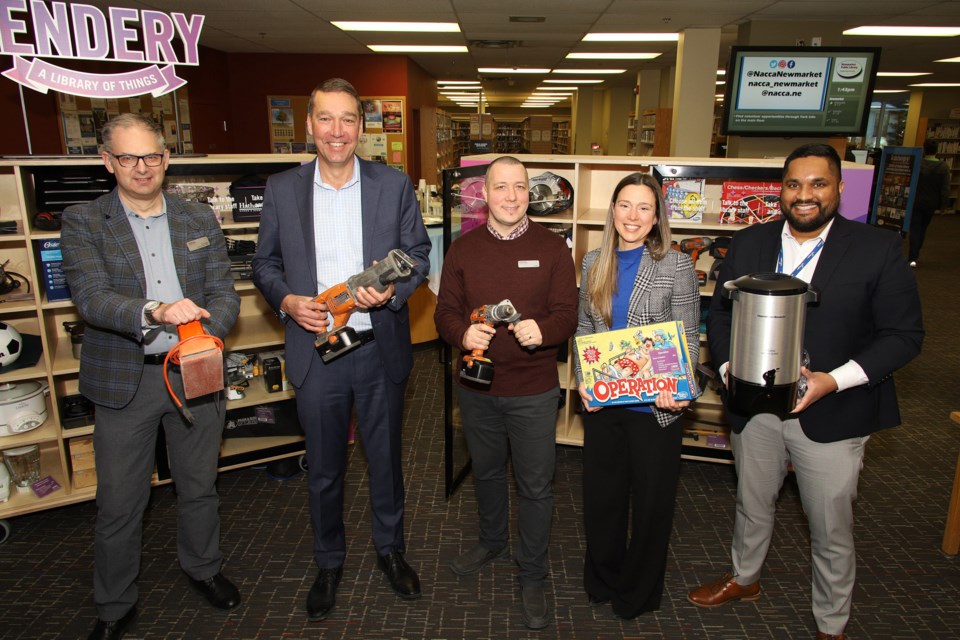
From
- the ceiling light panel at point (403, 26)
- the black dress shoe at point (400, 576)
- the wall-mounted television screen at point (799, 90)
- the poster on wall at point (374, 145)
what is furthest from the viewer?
the poster on wall at point (374, 145)

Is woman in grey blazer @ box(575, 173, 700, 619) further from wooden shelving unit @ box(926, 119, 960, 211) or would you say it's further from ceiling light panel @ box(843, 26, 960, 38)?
wooden shelving unit @ box(926, 119, 960, 211)

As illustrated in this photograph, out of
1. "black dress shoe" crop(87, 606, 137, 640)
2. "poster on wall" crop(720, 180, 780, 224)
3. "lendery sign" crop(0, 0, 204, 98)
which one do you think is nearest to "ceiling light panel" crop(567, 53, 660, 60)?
"poster on wall" crop(720, 180, 780, 224)

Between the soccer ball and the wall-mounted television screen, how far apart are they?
18.5ft

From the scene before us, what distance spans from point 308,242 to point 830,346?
1.78 meters

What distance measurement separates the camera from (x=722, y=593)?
250cm

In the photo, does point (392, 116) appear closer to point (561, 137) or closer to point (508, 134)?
point (508, 134)

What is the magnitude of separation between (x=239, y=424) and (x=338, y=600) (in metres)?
1.32

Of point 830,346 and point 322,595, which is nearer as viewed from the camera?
point 830,346

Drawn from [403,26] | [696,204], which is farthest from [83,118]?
[696,204]

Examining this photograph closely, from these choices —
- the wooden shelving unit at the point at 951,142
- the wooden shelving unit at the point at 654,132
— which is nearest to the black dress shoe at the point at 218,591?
the wooden shelving unit at the point at 654,132

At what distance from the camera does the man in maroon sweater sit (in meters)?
2.22

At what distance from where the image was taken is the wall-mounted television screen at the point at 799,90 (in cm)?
571

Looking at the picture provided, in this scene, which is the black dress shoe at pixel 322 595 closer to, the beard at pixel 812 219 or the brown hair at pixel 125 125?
the brown hair at pixel 125 125

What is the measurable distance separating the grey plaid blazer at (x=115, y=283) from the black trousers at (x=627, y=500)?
1.46 m
